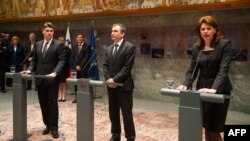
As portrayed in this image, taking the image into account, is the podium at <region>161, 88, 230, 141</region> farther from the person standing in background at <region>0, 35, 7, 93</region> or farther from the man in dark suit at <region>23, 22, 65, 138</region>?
the person standing in background at <region>0, 35, 7, 93</region>

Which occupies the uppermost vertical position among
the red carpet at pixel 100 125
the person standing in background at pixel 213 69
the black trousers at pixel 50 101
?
the person standing in background at pixel 213 69

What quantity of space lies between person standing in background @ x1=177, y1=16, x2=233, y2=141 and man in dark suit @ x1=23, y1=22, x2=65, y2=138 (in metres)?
2.52

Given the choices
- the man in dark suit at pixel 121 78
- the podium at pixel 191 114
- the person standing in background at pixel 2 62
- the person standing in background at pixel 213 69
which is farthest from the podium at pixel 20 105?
the person standing in background at pixel 2 62

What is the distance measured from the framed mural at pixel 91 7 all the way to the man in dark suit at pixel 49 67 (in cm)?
299

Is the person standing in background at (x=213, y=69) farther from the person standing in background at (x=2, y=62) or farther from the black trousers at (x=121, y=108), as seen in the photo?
the person standing in background at (x=2, y=62)

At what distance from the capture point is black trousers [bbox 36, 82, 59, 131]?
5.28m

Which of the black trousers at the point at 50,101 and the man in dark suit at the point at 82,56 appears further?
the man in dark suit at the point at 82,56

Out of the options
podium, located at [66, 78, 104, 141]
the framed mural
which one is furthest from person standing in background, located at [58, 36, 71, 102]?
podium, located at [66, 78, 104, 141]

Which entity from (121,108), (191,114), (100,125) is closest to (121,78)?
(121,108)

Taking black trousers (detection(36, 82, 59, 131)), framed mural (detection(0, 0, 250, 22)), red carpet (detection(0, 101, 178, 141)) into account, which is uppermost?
framed mural (detection(0, 0, 250, 22))

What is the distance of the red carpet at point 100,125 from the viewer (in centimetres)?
549

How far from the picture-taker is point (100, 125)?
629 cm

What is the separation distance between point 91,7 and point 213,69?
6292 mm

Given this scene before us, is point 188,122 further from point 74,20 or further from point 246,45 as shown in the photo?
point 74,20
